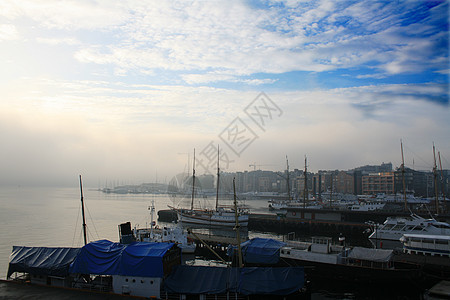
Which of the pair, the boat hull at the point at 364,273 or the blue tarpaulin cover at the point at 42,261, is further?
the boat hull at the point at 364,273

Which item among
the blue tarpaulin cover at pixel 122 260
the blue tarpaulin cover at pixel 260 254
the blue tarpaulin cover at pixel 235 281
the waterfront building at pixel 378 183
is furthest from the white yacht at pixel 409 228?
the waterfront building at pixel 378 183

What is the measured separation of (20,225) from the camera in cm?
6569

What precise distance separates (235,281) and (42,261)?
12879 mm

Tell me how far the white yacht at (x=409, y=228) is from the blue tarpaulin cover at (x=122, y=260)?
117 ft

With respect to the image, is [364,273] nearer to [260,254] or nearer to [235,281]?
[260,254]

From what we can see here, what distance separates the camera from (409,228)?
43344 mm

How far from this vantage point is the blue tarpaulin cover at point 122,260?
758 inches

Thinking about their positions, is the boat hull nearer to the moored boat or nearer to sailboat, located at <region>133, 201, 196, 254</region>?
the moored boat

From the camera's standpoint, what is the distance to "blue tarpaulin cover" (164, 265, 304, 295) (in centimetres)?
1889

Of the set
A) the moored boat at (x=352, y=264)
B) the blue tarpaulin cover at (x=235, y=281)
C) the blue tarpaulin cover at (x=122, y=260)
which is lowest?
the moored boat at (x=352, y=264)

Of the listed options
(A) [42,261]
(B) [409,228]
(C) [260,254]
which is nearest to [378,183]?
(B) [409,228]

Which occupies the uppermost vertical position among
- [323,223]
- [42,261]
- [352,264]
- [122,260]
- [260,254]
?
[122,260]

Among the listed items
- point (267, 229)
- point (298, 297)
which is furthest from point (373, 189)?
point (298, 297)

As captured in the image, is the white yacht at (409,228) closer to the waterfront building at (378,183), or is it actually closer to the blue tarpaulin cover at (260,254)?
the blue tarpaulin cover at (260,254)
